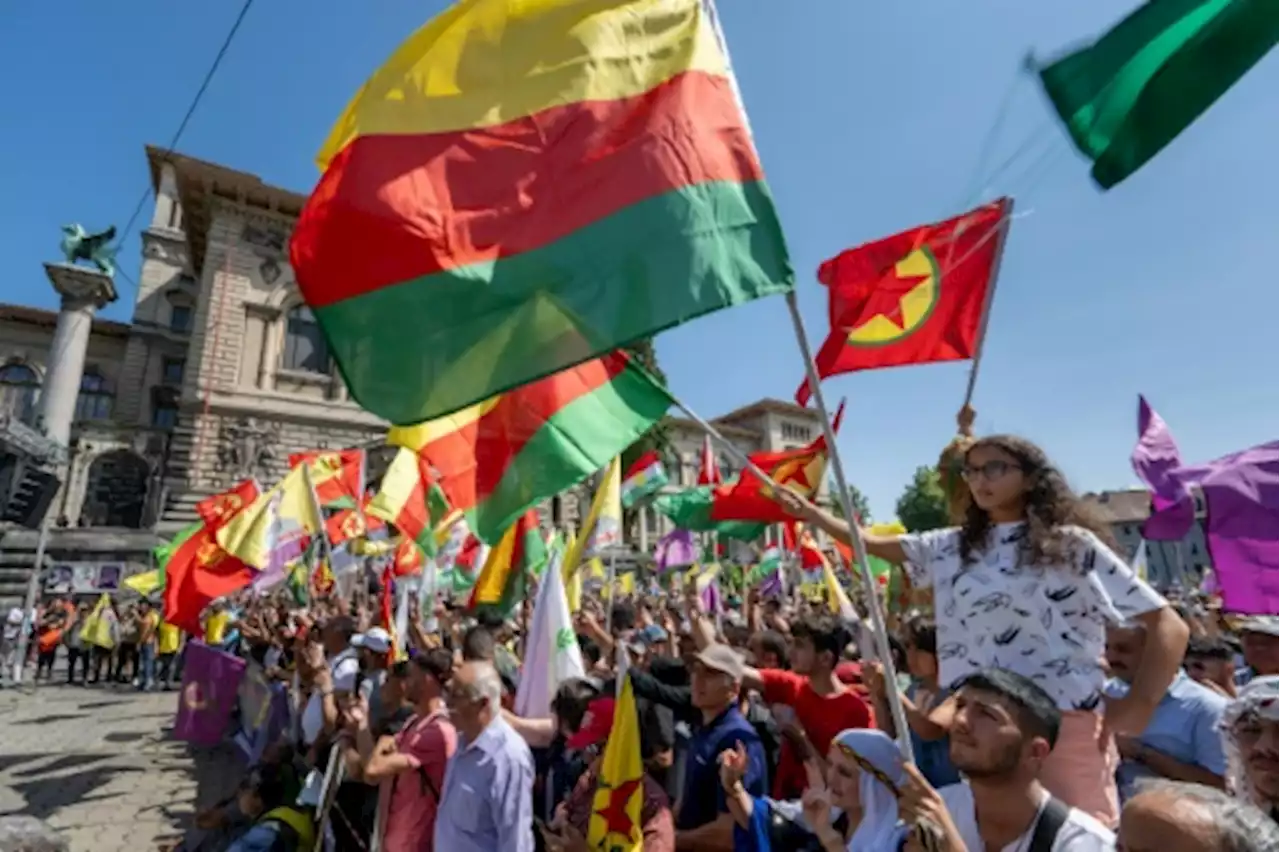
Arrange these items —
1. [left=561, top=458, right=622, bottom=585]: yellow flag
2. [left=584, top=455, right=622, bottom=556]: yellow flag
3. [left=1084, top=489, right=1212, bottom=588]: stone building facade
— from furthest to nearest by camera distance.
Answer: [left=1084, top=489, right=1212, bottom=588]: stone building facade < [left=584, top=455, right=622, bottom=556]: yellow flag < [left=561, top=458, right=622, bottom=585]: yellow flag

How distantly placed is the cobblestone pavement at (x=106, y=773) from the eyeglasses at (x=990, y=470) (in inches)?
261

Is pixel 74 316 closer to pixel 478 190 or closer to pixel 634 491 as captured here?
pixel 634 491

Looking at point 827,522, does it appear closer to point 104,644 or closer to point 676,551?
point 676,551

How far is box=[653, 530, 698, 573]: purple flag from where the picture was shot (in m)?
12.6

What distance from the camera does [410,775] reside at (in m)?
3.60

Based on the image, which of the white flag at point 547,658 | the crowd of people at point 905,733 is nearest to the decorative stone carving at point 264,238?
the crowd of people at point 905,733

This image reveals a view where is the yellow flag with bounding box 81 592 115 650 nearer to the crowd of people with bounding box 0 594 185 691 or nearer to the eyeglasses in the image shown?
the crowd of people with bounding box 0 594 185 691

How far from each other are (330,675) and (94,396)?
3657 centimetres

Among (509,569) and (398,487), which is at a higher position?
(398,487)

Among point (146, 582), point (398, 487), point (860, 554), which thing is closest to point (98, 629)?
point (146, 582)

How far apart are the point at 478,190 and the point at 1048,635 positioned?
2.33 metres

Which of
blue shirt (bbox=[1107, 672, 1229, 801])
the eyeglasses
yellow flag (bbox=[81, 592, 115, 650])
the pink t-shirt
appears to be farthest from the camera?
yellow flag (bbox=[81, 592, 115, 650])

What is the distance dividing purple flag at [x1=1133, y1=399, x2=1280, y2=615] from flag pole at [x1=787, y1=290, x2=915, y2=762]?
13.8 feet

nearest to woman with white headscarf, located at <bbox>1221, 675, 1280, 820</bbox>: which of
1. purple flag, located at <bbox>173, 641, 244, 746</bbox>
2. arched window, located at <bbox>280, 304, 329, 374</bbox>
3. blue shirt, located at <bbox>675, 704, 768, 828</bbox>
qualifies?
blue shirt, located at <bbox>675, 704, 768, 828</bbox>
